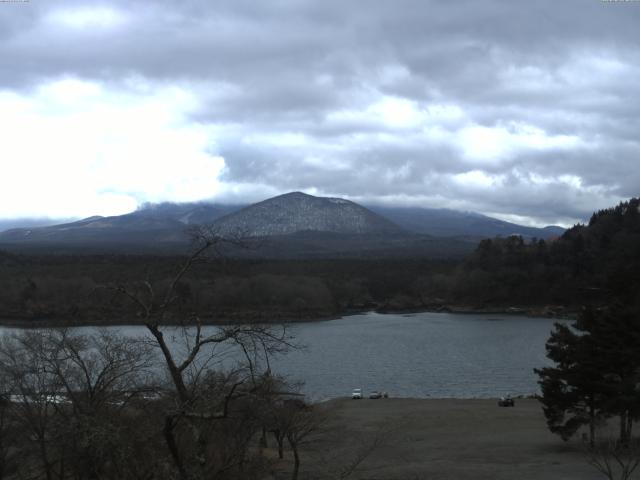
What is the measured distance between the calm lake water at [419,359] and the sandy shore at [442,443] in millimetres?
4042

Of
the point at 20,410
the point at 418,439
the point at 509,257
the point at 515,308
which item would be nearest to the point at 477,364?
the point at 418,439

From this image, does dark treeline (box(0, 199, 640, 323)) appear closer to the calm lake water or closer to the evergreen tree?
the calm lake water

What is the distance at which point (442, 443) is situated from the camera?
2812cm

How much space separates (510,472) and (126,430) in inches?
565

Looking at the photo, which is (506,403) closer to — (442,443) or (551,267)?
(442,443)

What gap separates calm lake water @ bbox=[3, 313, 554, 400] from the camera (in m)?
43.7

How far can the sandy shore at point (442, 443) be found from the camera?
69.4 ft

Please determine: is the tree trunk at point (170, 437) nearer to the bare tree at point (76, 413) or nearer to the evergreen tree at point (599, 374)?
the bare tree at point (76, 413)

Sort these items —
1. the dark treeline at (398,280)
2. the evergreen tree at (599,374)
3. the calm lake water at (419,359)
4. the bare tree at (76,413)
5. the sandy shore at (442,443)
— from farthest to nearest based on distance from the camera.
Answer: the dark treeline at (398,280) < the calm lake water at (419,359) < the evergreen tree at (599,374) < the sandy shore at (442,443) < the bare tree at (76,413)

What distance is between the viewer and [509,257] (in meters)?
116

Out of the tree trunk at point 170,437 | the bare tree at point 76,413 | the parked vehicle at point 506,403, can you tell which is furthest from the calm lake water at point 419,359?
the tree trunk at point 170,437

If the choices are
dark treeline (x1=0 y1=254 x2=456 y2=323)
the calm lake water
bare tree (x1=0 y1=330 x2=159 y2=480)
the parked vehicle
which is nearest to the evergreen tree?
the calm lake water

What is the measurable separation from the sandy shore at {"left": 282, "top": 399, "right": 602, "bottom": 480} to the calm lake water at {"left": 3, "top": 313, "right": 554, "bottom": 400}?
13.3 ft

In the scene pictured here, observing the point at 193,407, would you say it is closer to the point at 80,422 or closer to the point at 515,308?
the point at 80,422
